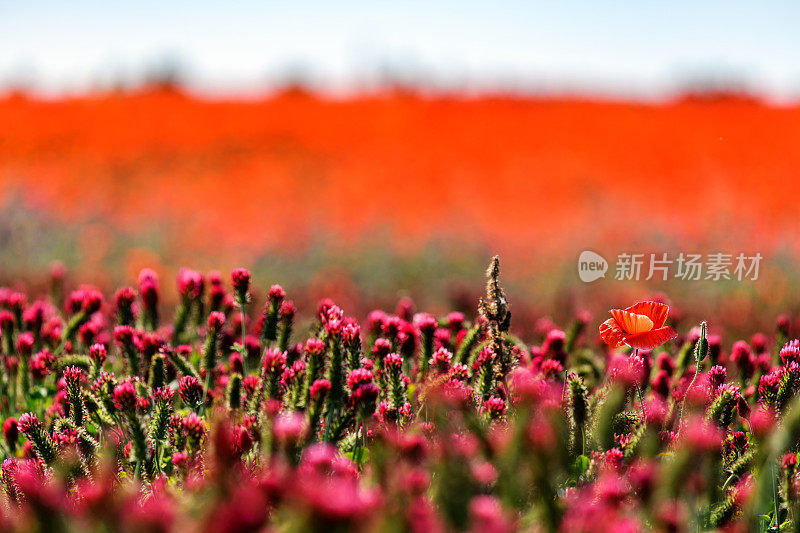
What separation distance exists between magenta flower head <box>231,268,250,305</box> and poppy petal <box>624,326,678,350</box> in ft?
3.07

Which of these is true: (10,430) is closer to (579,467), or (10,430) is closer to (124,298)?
(124,298)

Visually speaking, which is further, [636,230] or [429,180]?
[429,180]

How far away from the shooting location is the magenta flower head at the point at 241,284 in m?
2.01

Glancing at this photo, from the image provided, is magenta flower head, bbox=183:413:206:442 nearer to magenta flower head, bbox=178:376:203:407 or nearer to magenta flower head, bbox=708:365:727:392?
magenta flower head, bbox=178:376:203:407

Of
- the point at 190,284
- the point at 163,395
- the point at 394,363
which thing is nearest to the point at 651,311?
the point at 394,363

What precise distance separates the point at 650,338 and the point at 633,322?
0.05m

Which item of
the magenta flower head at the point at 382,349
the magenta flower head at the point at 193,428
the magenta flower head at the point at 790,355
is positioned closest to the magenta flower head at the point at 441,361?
the magenta flower head at the point at 382,349

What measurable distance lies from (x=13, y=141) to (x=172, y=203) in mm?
6257

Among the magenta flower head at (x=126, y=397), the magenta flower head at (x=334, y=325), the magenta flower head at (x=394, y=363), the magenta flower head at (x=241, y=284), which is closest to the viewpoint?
the magenta flower head at (x=126, y=397)

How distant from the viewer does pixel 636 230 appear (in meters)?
11.1

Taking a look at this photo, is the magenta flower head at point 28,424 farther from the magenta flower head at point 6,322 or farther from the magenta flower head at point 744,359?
the magenta flower head at point 744,359

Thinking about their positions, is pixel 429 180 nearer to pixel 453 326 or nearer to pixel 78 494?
pixel 453 326

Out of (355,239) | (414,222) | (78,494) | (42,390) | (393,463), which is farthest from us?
(414,222)

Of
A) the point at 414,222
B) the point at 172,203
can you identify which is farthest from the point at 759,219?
the point at 172,203
